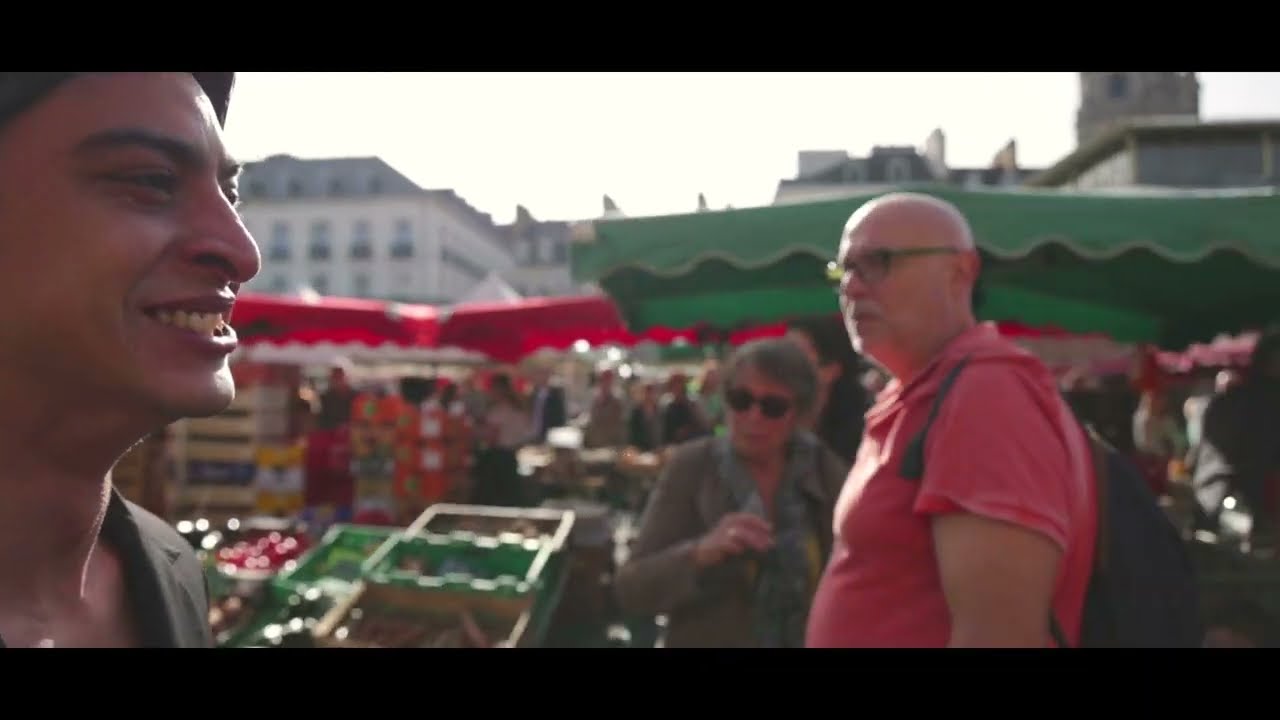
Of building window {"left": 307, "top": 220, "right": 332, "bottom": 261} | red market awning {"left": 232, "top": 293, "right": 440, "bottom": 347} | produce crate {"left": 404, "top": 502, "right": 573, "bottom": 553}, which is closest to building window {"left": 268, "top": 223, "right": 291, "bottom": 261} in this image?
red market awning {"left": 232, "top": 293, "right": 440, "bottom": 347}

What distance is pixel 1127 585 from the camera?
135 cm

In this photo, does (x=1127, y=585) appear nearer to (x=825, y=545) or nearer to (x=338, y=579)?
(x=825, y=545)

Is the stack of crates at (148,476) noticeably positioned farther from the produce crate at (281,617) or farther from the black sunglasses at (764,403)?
the black sunglasses at (764,403)

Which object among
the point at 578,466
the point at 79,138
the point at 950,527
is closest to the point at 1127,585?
the point at 950,527

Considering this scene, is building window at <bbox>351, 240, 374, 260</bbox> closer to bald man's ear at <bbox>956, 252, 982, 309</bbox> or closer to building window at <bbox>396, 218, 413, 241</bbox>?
building window at <bbox>396, 218, 413, 241</bbox>

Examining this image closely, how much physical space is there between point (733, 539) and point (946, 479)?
92 centimetres

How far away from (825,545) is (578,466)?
804 centimetres

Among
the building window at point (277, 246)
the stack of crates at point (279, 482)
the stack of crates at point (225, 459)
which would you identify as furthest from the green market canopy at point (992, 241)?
the stack of crates at point (225, 459)

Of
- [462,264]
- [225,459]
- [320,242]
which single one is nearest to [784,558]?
[225,459]

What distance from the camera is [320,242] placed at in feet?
141

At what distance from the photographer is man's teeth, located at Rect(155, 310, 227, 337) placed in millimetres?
720

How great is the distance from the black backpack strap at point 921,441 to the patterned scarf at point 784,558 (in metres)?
0.90

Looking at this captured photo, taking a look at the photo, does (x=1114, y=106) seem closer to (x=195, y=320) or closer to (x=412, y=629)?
(x=412, y=629)
